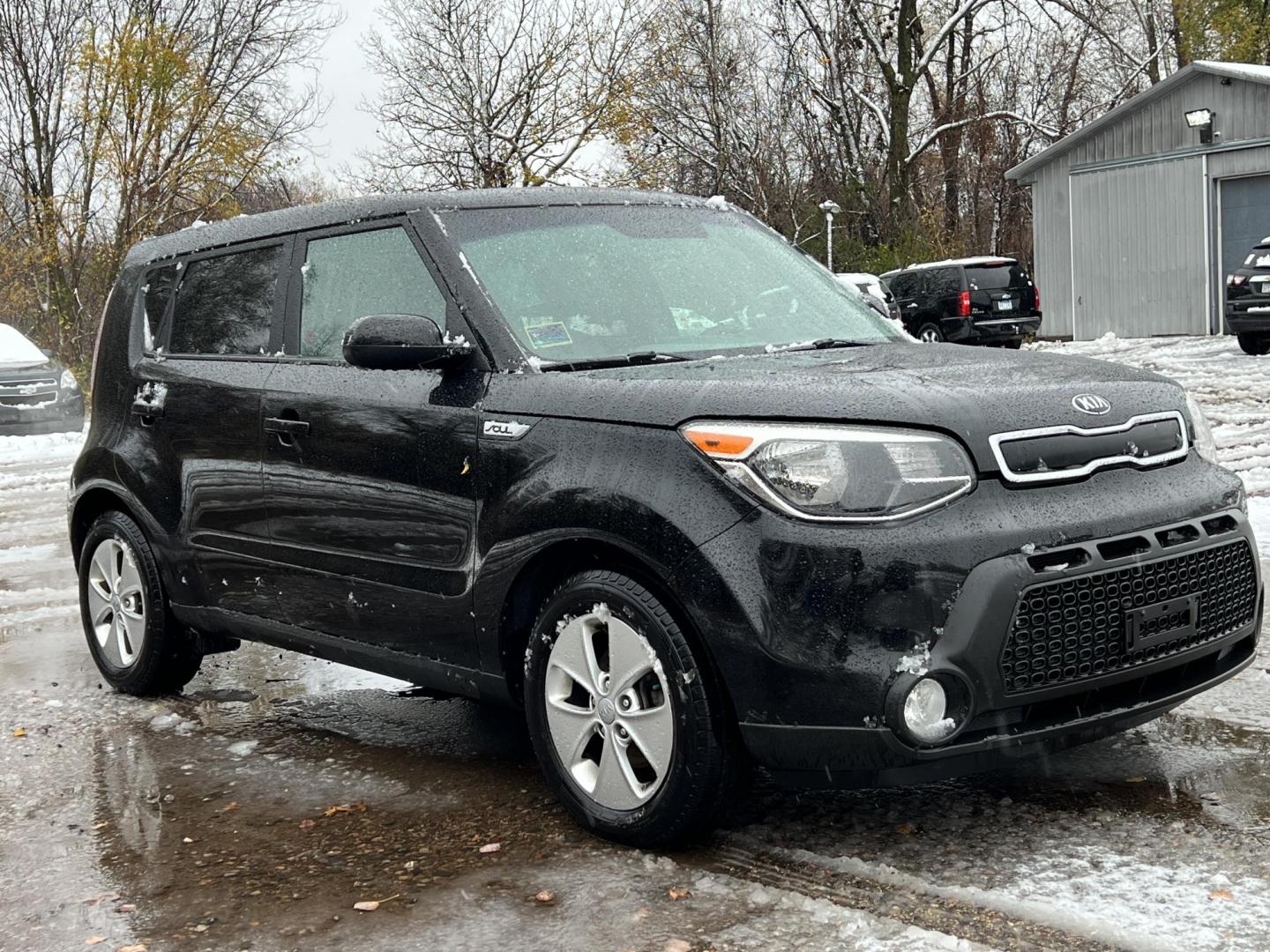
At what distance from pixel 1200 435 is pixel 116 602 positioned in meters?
4.18

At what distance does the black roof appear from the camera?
4.82m

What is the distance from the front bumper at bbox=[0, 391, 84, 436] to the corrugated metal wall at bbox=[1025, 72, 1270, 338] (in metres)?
17.9

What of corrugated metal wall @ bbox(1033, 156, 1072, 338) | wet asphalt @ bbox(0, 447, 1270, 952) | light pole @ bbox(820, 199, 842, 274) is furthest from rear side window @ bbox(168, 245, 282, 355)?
light pole @ bbox(820, 199, 842, 274)

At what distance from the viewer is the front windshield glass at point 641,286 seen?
446 centimetres

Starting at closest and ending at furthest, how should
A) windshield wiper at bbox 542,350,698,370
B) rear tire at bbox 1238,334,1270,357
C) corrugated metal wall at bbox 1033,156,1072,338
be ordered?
windshield wiper at bbox 542,350,698,370
rear tire at bbox 1238,334,1270,357
corrugated metal wall at bbox 1033,156,1072,338

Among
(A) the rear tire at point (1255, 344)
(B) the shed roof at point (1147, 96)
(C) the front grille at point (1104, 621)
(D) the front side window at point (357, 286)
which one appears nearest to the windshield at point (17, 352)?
(A) the rear tire at point (1255, 344)

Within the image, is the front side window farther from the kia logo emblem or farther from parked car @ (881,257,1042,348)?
parked car @ (881,257,1042,348)

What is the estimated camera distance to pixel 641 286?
4.68 metres

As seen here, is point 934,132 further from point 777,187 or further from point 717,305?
point 717,305

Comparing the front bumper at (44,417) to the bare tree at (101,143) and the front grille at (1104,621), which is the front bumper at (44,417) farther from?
the front grille at (1104,621)

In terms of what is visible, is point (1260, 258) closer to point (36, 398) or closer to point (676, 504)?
point (36, 398)

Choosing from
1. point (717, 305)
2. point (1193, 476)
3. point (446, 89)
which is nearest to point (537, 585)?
point (717, 305)

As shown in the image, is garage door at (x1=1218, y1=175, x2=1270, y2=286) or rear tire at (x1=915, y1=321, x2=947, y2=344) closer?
garage door at (x1=1218, y1=175, x2=1270, y2=286)

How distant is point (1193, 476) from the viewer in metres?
3.93
